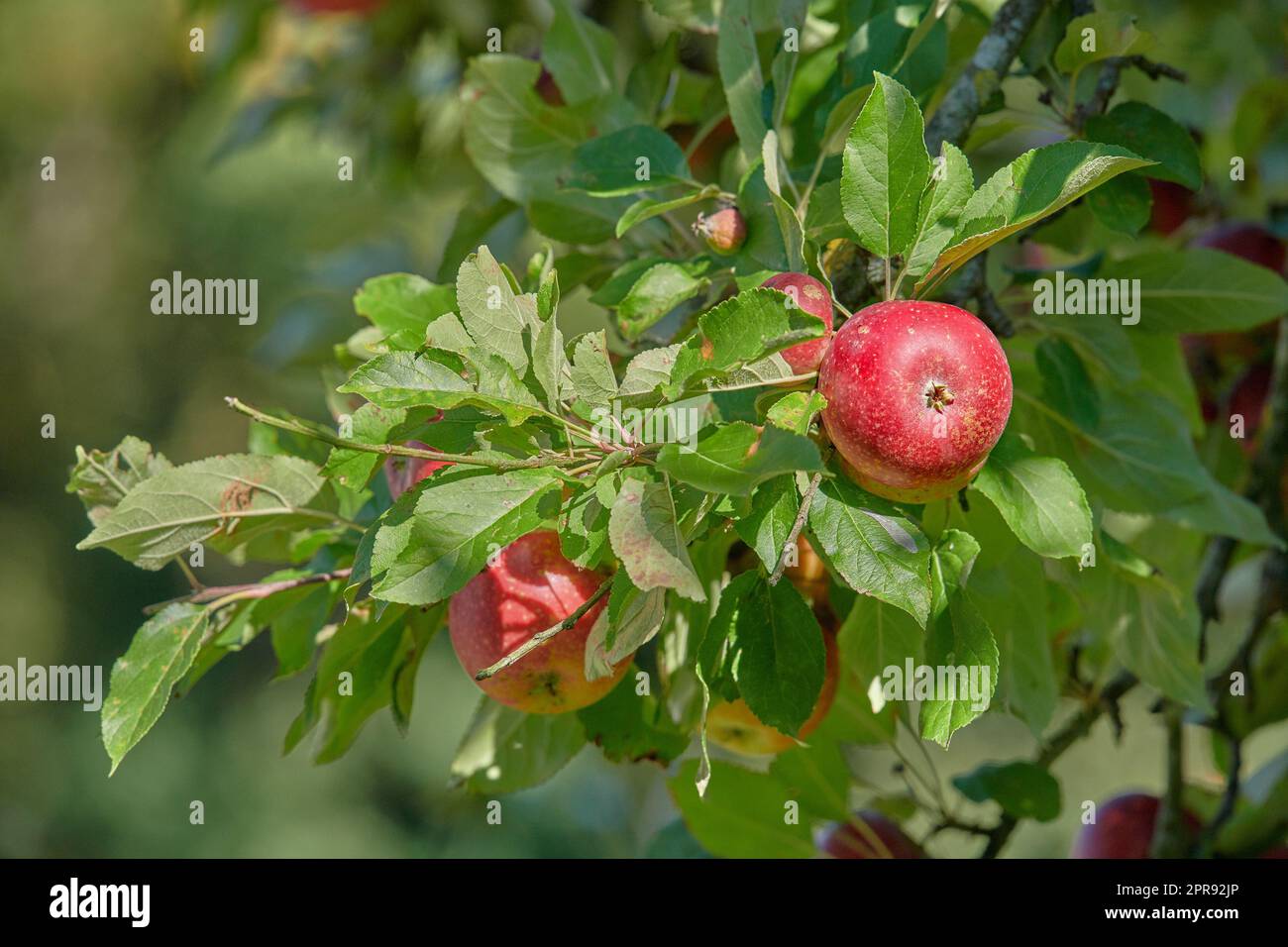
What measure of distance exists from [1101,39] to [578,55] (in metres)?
0.33

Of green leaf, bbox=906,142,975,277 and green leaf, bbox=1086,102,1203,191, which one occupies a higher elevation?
green leaf, bbox=1086,102,1203,191

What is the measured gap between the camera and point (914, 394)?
0.51 m

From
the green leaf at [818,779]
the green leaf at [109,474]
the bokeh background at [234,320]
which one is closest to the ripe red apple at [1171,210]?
the bokeh background at [234,320]

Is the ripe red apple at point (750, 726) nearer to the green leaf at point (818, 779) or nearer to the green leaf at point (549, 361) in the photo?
the green leaf at point (818, 779)

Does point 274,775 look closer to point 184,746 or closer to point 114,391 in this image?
point 184,746

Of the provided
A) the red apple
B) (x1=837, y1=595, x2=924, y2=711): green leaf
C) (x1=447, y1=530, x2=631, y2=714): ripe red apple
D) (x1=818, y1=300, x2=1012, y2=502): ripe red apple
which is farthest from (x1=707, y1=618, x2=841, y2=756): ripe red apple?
the red apple

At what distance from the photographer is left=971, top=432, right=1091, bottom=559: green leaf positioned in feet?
1.85

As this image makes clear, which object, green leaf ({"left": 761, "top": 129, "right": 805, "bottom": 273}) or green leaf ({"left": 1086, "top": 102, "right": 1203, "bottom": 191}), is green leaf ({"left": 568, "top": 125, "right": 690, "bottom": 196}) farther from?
green leaf ({"left": 1086, "top": 102, "right": 1203, "bottom": 191})

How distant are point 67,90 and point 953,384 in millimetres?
4515

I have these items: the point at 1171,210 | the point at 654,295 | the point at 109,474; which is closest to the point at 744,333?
the point at 654,295

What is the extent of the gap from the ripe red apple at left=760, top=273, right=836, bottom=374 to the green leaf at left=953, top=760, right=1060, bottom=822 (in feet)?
1.63

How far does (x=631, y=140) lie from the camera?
2.34 feet

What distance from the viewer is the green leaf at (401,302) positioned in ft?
2.31
